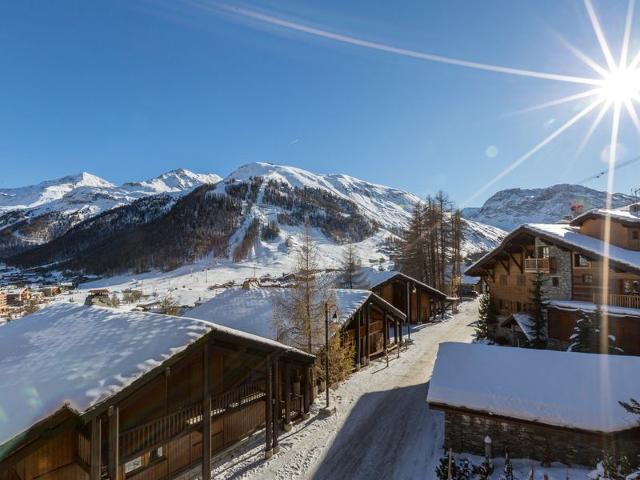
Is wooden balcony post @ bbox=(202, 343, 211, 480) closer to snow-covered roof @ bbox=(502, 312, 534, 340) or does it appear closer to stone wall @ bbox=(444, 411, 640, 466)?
stone wall @ bbox=(444, 411, 640, 466)

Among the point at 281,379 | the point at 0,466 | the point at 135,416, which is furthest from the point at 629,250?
the point at 0,466

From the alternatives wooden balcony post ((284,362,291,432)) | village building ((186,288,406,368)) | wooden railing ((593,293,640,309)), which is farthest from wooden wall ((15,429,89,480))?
wooden railing ((593,293,640,309))

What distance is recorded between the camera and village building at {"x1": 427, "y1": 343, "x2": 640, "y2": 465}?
1159 centimetres

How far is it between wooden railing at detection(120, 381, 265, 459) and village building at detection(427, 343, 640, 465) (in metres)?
7.67

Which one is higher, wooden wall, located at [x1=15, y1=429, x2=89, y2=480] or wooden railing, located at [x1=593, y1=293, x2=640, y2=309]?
wooden railing, located at [x1=593, y1=293, x2=640, y2=309]

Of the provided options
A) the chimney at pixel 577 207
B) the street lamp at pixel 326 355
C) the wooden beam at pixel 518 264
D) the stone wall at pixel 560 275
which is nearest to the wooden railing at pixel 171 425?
the street lamp at pixel 326 355

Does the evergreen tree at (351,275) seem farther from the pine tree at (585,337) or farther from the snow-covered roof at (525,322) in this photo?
the pine tree at (585,337)

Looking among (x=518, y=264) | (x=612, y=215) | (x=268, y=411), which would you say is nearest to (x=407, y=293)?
(x=518, y=264)

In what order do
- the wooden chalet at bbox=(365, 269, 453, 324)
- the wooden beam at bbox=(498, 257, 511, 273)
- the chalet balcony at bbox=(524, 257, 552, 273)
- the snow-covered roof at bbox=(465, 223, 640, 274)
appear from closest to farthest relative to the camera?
1. the snow-covered roof at bbox=(465, 223, 640, 274)
2. the chalet balcony at bbox=(524, 257, 552, 273)
3. the wooden beam at bbox=(498, 257, 511, 273)
4. the wooden chalet at bbox=(365, 269, 453, 324)

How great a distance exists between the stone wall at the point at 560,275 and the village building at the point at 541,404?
1133cm

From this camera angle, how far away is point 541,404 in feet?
40.4

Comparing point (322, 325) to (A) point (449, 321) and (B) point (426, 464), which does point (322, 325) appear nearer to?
(B) point (426, 464)

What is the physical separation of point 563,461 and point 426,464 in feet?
14.7

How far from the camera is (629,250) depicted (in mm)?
22641
